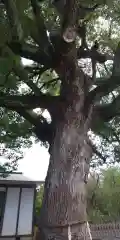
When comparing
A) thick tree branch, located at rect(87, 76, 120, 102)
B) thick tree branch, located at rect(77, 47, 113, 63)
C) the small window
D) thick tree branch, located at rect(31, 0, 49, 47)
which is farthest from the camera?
the small window

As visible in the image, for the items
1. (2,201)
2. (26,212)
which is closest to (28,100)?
(2,201)

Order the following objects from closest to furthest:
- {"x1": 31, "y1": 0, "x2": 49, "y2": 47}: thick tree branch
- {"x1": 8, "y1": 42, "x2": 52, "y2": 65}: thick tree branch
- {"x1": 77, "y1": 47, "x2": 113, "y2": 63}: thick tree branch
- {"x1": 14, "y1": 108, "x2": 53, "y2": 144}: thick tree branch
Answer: {"x1": 31, "y1": 0, "x2": 49, "y2": 47}: thick tree branch
{"x1": 8, "y1": 42, "x2": 52, "y2": 65}: thick tree branch
{"x1": 14, "y1": 108, "x2": 53, "y2": 144}: thick tree branch
{"x1": 77, "y1": 47, "x2": 113, "y2": 63}: thick tree branch

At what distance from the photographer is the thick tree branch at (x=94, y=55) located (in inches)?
263

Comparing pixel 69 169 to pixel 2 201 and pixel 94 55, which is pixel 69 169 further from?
pixel 2 201

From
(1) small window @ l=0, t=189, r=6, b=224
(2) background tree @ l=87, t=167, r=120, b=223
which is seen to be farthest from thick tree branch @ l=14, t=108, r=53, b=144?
(2) background tree @ l=87, t=167, r=120, b=223

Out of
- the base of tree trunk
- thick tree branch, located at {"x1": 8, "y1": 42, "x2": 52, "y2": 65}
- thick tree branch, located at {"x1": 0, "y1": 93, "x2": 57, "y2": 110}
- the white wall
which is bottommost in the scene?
the base of tree trunk

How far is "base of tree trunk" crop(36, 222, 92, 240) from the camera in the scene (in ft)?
16.0

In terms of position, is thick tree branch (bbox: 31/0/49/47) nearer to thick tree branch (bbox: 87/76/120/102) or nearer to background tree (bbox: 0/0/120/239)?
background tree (bbox: 0/0/120/239)

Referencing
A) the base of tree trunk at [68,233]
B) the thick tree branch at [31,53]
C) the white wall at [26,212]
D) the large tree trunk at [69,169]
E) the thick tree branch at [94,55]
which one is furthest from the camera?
the white wall at [26,212]

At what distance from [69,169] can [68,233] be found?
1.20m

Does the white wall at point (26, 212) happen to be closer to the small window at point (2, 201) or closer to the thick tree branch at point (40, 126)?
the small window at point (2, 201)

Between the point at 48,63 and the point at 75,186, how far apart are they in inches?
119

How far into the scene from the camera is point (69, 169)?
Answer: 18.1 ft

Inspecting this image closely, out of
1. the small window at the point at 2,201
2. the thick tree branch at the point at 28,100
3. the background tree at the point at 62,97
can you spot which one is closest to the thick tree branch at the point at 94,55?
the background tree at the point at 62,97
